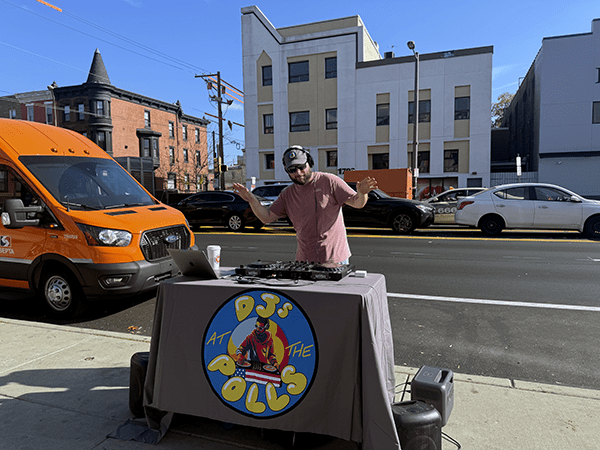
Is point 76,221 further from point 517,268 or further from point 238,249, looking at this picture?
point 517,268

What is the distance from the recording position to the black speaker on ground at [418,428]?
239cm

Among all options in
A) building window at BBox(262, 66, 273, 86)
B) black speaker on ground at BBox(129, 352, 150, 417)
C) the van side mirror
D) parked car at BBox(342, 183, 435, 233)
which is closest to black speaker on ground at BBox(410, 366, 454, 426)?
black speaker on ground at BBox(129, 352, 150, 417)

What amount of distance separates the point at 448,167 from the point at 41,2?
2612 cm

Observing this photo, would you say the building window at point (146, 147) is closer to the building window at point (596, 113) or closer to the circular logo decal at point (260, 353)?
the building window at point (596, 113)

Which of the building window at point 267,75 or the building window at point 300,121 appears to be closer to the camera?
the building window at point 300,121

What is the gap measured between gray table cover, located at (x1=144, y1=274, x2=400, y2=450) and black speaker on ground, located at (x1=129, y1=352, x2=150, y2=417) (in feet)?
0.46

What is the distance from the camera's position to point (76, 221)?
5.38m

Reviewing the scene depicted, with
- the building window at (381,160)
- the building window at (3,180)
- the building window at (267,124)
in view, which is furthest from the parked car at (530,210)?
the building window at (267,124)

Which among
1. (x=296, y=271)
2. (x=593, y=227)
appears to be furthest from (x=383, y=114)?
(x=296, y=271)

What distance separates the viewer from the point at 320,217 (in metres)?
3.59

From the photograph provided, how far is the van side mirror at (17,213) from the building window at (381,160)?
2894 centimetres

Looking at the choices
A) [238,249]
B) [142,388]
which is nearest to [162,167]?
[238,249]

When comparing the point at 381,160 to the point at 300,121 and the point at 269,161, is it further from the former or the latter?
the point at 269,161

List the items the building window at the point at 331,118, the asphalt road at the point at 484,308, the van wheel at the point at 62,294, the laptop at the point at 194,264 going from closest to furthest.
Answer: the laptop at the point at 194,264 → the asphalt road at the point at 484,308 → the van wheel at the point at 62,294 → the building window at the point at 331,118
